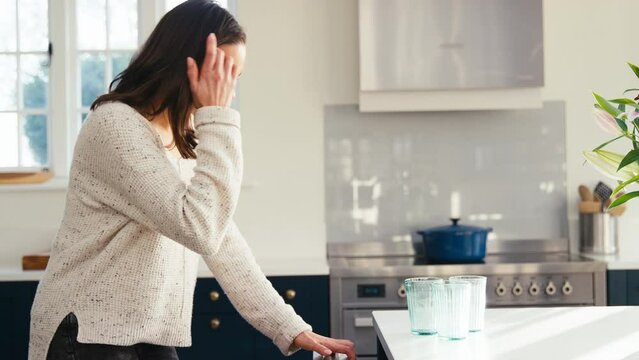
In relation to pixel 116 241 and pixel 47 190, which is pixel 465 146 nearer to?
pixel 47 190

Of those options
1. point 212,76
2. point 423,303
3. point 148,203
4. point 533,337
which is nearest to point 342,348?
point 423,303

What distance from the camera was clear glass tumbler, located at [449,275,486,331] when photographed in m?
1.73

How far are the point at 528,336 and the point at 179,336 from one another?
0.67 m

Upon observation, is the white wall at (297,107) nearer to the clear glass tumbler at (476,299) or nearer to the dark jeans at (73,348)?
the clear glass tumbler at (476,299)

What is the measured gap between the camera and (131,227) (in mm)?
1641

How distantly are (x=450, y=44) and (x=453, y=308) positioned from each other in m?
2.22

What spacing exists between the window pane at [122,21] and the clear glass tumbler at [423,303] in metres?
2.87

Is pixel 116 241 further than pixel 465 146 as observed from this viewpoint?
No

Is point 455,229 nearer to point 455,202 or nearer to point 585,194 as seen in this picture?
point 455,202

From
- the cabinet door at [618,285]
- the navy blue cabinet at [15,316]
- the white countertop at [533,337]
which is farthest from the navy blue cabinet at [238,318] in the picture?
the white countertop at [533,337]

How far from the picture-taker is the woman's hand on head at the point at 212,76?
1684mm

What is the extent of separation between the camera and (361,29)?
373 cm

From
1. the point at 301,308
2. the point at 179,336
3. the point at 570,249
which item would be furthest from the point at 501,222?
the point at 179,336

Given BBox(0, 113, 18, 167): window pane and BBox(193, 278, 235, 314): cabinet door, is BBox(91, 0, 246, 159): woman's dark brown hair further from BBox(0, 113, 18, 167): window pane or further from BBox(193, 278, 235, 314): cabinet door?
BBox(0, 113, 18, 167): window pane
